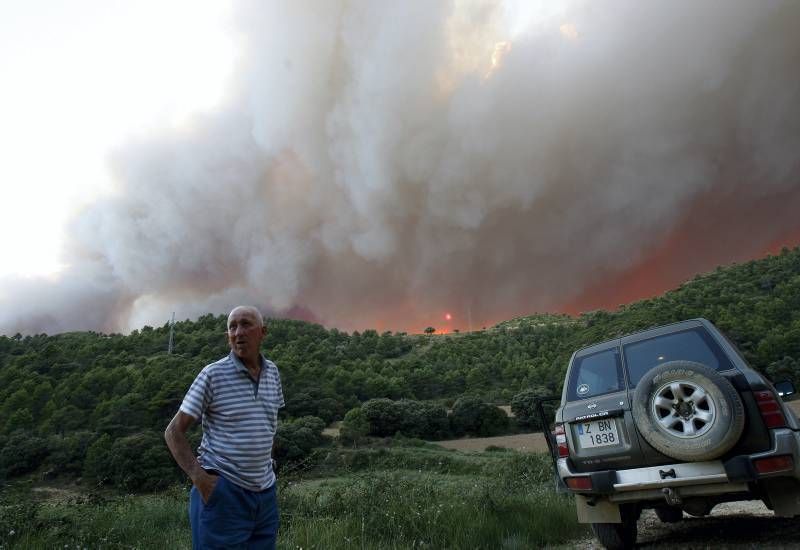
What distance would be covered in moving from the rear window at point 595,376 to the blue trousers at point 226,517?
11.9 feet

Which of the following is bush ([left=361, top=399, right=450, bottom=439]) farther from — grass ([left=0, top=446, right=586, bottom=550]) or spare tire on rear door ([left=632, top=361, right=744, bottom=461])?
spare tire on rear door ([left=632, top=361, right=744, bottom=461])

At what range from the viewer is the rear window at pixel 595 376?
16.1ft

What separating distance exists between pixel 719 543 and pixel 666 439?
201 centimetres

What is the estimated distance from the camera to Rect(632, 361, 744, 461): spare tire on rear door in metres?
3.76

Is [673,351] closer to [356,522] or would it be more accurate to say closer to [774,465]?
[774,465]

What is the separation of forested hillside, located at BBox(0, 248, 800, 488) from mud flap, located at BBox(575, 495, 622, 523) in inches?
1139

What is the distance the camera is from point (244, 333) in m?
2.94

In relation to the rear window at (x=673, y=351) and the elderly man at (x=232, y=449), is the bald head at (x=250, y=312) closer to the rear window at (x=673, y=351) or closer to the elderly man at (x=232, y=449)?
the elderly man at (x=232, y=449)

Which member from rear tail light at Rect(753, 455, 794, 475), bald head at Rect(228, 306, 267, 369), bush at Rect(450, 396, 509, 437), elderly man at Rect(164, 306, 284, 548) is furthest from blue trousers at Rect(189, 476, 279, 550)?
bush at Rect(450, 396, 509, 437)

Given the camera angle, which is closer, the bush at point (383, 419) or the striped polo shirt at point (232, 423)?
the striped polo shirt at point (232, 423)

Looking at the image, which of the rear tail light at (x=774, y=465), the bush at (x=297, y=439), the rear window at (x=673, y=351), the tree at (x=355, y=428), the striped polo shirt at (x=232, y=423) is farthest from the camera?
the tree at (x=355, y=428)

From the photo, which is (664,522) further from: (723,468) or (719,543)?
(723,468)

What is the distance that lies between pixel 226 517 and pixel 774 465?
157 inches

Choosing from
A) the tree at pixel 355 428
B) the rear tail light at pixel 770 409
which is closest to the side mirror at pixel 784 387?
the rear tail light at pixel 770 409
